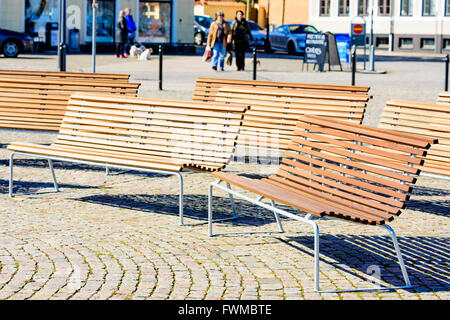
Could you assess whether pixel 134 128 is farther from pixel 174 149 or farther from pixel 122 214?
pixel 122 214

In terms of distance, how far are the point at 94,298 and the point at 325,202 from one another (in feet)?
6.03

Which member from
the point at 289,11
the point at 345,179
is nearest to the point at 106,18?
the point at 289,11

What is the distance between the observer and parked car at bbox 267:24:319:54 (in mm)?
42062

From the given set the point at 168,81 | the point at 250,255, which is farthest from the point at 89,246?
the point at 168,81

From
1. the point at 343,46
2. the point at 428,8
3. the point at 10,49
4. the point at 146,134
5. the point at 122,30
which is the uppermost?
the point at 428,8

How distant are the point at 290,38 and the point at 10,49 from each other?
1416 cm

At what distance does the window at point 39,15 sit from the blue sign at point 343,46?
13.2 metres

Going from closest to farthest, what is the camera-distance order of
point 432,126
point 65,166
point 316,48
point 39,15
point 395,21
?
Answer: point 432,126 → point 65,166 → point 316,48 → point 39,15 → point 395,21

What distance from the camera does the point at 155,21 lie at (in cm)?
3938

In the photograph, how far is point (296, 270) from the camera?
625 cm

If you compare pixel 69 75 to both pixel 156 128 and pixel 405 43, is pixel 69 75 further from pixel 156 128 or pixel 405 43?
pixel 405 43

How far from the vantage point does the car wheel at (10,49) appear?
32.7 m

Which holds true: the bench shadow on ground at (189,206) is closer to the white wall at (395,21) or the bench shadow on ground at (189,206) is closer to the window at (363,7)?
the white wall at (395,21)

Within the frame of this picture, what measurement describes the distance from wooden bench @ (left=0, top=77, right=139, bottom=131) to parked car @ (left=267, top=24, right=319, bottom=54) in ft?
102
